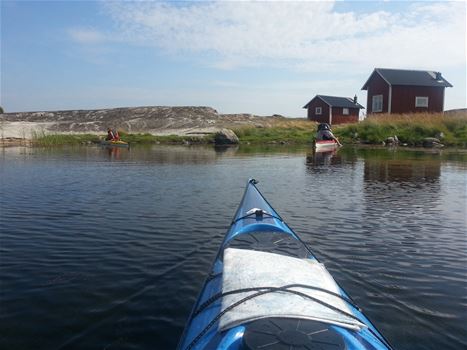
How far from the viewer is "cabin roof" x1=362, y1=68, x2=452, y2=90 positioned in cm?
4691

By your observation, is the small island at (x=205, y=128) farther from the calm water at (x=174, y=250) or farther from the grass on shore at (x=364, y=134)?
the calm water at (x=174, y=250)

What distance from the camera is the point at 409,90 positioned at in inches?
1845

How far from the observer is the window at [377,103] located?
48.9m

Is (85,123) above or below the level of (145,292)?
above

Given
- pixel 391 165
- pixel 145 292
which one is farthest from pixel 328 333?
pixel 391 165

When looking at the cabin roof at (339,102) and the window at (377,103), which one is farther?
the cabin roof at (339,102)

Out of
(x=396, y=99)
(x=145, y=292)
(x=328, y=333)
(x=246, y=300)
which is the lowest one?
(x=145, y=292)

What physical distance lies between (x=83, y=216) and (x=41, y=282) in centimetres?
415

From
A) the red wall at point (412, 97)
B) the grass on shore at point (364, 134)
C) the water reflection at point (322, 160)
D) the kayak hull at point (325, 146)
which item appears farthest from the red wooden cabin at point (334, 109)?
the water reflection at point (322, 160)

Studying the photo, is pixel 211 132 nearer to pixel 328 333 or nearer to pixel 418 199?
pixel 418 199

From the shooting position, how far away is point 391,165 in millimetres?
22031

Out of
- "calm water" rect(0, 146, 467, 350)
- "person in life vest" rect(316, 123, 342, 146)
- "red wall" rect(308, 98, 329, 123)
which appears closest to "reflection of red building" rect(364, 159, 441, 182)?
"calm water" rect(0, 146, 467, 350)

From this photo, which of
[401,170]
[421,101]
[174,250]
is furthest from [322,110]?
[174,250]

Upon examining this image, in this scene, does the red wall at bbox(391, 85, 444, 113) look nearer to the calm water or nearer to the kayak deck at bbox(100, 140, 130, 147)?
the kayak deck at bbox(100, 140, 130, 147)
